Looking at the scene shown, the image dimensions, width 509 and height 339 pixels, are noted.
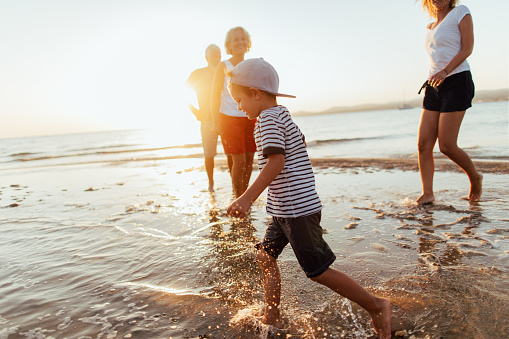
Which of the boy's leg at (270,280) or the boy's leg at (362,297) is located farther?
the boy's leg at (270,280)

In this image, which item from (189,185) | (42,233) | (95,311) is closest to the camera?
(95,311)

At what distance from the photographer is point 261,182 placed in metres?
1.67

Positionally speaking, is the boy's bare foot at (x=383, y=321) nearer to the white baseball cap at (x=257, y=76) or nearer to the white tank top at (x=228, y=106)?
the white baseball cap at (x=257, y=76)

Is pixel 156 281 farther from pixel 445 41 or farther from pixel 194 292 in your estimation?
pixel 445 41

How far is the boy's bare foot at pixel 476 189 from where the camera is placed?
4023 millimetres

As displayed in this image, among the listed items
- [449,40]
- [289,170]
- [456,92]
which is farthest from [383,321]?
[449,40]

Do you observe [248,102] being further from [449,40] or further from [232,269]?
[449,40]

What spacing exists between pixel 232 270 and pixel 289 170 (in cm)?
122

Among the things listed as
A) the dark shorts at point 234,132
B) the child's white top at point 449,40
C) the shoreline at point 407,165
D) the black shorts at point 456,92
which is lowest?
the shoreline at point 407,165

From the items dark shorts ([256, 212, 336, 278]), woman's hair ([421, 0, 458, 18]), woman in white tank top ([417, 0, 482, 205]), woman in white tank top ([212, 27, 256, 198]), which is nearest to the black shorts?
woman in white tank top ([417, 0, 482, 205])

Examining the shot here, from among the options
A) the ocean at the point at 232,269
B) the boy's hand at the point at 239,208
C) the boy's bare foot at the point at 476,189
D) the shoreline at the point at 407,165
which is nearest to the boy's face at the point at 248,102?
the boy's hand at the point at 239,208

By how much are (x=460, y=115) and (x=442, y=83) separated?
0.41m

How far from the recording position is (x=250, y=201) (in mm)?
1690

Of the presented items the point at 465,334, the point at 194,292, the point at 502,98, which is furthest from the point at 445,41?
the point at 502,98
